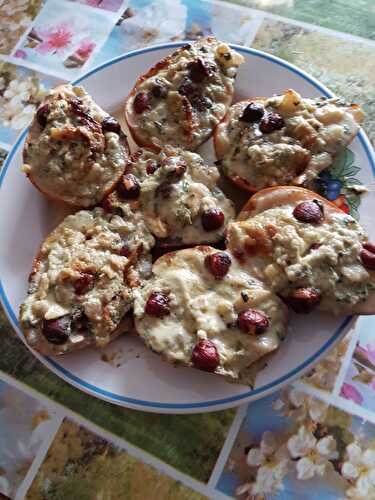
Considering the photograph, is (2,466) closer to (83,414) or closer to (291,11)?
(83,414)

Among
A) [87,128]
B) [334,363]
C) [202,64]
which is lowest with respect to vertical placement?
[334,363]

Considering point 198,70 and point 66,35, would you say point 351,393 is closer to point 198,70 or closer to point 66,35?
point 198,70

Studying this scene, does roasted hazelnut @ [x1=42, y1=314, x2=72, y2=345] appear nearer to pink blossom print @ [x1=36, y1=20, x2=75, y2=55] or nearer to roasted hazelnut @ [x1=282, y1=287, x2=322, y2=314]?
roasted hazelnut @ [x1=282, y1=287, x2=322, y2=314]

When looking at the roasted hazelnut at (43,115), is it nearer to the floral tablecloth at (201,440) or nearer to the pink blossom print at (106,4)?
the floral tablecloth at (201,440)

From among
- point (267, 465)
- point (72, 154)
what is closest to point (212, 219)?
point (72, 154)

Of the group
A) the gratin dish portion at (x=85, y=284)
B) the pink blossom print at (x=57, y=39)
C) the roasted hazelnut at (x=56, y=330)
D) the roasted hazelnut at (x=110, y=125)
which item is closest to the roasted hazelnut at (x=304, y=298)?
the gratin dish portion at (x=85, y=284)

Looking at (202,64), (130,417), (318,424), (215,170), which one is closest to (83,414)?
(130,417)
